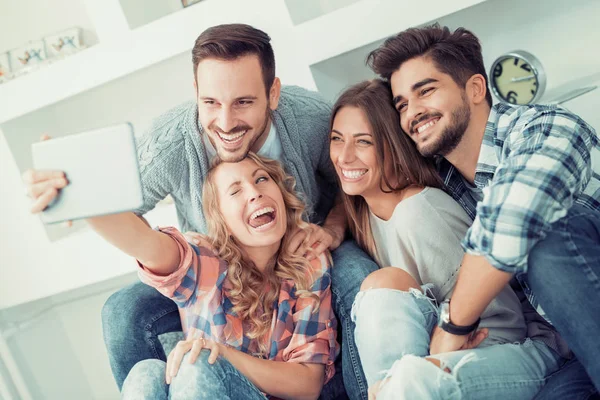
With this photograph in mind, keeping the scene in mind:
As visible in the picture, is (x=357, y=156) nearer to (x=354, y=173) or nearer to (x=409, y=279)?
(x=354, y=173)

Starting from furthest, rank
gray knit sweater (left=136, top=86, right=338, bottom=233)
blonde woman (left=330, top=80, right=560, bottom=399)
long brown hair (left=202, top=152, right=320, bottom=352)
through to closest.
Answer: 1. gray knit sweater (left=136, top=86, right=338, bottom=233)
2. long brown hair (left=202, top=152, right=320, bottom=352)
3. blonde woman (left=330, top=80, right=560, bottom=399)

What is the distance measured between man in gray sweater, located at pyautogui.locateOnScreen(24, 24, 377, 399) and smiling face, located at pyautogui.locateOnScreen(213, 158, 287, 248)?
0.17 feet

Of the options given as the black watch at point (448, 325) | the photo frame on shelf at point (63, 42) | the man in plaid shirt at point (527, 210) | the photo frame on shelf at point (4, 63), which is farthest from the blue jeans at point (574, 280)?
the photo frame on shelf at point (4, 63)

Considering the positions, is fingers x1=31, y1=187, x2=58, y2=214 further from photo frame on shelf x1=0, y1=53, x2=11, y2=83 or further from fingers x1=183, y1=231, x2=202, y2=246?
photo frame on shelf x1=0, y1=53, x2=11, y2=83

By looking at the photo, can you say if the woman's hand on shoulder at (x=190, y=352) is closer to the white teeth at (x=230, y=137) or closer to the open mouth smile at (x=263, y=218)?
the open mouth smile at (x=263, y=218)

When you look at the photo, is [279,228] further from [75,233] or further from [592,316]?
[75,233]

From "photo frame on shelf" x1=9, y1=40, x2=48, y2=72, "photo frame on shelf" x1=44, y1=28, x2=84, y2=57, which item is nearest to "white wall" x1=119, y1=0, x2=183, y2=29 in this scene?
"photo frame on shelf" x1=44, y1=28, x2=84, y2=57

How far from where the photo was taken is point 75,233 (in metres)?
2.29

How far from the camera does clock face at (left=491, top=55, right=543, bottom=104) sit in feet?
6.63

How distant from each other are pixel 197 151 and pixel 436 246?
0.66 meters

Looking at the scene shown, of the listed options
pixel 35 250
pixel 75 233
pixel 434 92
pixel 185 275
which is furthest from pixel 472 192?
pixel 35 250

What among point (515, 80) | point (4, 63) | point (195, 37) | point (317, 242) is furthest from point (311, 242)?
point (4, 63)

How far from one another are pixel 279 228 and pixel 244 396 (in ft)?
1.31

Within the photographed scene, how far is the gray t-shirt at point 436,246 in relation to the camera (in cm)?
129
